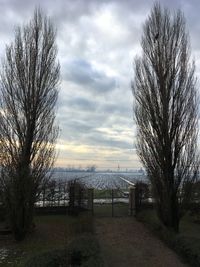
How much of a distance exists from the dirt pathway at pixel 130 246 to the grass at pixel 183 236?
26 centimetres

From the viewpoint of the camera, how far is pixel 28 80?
19.2 metres

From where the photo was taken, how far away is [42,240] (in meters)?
16.9

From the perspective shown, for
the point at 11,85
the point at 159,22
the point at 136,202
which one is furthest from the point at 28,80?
the point at 136,202

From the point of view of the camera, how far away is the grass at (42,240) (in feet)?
45.7

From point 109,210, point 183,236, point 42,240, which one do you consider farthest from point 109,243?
point 109,210

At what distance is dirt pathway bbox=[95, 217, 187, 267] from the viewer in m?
13.6

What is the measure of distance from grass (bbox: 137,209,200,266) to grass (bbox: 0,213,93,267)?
2.94 metres

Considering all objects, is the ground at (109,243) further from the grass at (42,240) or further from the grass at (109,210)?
the grass at (109,210)

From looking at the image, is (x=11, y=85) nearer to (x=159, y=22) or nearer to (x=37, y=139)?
(x=37, y=139)

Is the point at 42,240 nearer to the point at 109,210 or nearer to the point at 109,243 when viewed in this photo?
the point at 109,243

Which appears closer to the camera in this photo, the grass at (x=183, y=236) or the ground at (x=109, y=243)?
the grass at (x=183, y=236)

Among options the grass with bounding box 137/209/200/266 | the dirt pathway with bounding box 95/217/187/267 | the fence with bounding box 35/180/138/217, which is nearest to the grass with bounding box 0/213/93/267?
the dirt pathway with bounding box 95/217/187/267

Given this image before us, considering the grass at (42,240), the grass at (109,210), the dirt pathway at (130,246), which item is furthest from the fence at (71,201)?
the dirt pathway at (130,246)

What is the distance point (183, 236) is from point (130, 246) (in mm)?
1990
